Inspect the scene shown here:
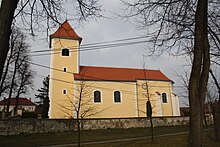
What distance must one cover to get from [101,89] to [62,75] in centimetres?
590

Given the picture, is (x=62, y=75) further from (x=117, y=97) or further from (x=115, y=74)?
(x=115, y=74)

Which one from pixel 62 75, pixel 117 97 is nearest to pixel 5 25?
pixel 62 75

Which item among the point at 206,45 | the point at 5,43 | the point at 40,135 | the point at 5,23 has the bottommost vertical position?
the point at 40,135

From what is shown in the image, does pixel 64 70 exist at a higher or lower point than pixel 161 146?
higher

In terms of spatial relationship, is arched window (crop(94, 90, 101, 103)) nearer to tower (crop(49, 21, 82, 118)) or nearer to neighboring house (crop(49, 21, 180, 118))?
neighboring house (crop(49, 21, 180, 118))

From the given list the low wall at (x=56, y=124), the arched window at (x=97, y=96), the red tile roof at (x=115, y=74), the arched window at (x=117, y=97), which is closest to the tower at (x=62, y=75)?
the red tile roof at (x=115, y=74)

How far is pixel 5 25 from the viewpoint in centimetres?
378

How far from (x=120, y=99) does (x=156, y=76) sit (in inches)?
335

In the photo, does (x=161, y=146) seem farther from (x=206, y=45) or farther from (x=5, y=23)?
(x=5, y=23)

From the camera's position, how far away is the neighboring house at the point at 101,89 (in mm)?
32656

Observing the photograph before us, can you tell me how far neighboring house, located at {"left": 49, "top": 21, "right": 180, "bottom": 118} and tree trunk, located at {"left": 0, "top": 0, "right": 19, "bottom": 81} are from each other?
27.6 metres

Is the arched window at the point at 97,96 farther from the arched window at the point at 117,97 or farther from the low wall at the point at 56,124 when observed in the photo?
the low wall at the point at 56,124

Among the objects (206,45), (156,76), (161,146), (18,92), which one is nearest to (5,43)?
(206,45)

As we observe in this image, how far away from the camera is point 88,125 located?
24781 millimetres
